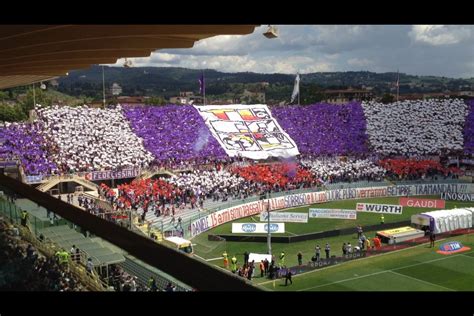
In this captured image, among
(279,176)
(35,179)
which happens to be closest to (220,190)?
(279,176)

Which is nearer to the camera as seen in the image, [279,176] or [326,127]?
[279,176]

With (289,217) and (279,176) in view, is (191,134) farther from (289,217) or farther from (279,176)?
(289,217)

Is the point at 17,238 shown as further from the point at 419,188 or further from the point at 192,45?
the point at 419,188

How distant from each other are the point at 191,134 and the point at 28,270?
4128 cm

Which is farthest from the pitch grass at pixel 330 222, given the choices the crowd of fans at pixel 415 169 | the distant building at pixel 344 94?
the distant building at pixel 344 94

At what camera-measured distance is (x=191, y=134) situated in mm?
47250

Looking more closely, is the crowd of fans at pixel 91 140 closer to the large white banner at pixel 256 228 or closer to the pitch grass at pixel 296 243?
the pitch grass at pixel 296 243

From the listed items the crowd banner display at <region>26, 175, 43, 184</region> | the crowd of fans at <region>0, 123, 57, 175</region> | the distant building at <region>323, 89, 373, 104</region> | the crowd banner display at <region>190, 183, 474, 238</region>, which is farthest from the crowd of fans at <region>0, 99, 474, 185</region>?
the distant building at <region>323, 89, 373, 104</region>

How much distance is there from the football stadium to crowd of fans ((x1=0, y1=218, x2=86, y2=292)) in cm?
3

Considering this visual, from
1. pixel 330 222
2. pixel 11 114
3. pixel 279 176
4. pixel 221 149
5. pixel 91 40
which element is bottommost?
pixel 330 222

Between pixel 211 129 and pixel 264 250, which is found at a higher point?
pixel 211 129

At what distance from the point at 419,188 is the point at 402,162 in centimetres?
604
